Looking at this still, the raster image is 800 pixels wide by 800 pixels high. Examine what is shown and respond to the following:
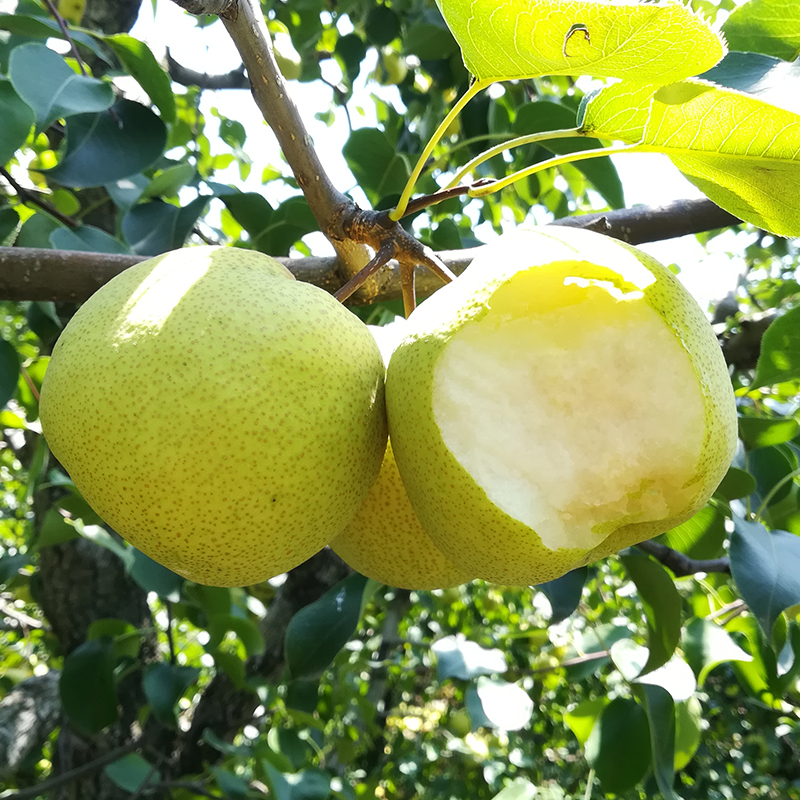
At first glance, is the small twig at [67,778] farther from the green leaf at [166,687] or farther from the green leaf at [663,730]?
the green leaf at [663,730]

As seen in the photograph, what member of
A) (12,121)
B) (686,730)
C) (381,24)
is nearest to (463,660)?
(686,730)

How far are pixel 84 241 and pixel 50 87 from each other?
0.30 metres

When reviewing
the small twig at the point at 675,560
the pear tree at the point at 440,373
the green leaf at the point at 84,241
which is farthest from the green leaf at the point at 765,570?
the green leaf at the point at 84,241

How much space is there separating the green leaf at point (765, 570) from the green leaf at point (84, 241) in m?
1.15

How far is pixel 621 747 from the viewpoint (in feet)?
4.06

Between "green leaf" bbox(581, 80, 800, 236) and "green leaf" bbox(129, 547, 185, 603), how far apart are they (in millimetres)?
1130

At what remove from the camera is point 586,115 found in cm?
68

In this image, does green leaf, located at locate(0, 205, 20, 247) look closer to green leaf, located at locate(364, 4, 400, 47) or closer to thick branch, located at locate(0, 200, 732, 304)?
thick branch, located at locate(0, 200, 732, 304)

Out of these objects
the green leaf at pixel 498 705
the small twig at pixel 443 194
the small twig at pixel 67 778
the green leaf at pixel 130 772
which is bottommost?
the small twig at pixel 67 778

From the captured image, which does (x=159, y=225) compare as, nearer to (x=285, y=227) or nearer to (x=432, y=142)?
(x=285, y=227)

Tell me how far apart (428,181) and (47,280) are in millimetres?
942

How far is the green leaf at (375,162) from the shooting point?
137 cm

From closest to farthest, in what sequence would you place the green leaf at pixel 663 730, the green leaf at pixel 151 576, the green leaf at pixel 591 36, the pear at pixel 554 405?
Result: 1. the green leaf at pixel 591 36
2. the pear at pixel 554 405
3. the green leaf at pixel 663 730
4. the green leaf at pixel 151 576

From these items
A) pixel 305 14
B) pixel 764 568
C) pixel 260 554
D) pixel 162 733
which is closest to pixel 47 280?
pixel 260 554
